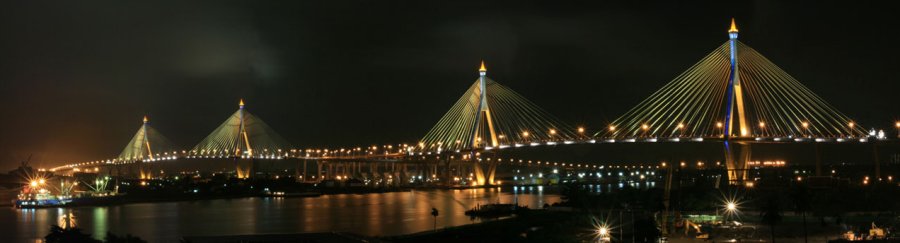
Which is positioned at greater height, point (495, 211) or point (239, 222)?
point (495, 211)

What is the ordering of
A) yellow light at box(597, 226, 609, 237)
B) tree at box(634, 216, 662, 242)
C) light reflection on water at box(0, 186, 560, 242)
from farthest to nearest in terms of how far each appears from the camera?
light reflection on water at box(0, 186, 560, 242) → yellow light at box(597, 226, 609, 237) → tree at box(634, 216, 662, 242)

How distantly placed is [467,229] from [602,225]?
3.60 meters

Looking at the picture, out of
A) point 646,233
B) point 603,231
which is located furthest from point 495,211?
point 646,233

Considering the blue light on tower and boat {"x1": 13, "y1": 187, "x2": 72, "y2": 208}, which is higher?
the blue light on tower

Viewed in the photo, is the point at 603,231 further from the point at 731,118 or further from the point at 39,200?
the point at 39,200

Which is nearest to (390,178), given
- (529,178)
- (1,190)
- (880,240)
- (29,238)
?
(529,178)

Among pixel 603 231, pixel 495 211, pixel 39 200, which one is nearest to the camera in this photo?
pixel 603 231

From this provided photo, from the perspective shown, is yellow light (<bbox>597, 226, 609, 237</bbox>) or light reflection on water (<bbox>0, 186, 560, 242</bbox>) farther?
light reflection on water (<bbox>0, 186, 560, 242</bbox>)

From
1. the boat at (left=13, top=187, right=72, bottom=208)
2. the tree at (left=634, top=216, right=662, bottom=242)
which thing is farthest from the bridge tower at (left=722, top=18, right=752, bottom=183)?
the boat at (left=13, top=187, right=72, bottom=208)

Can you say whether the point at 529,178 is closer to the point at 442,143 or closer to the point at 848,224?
the point at 442,143

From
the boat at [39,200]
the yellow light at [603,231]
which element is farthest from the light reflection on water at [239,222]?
the boat at [39,200]

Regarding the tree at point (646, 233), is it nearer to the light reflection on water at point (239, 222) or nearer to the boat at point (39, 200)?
the light reflection on water at point (239, 222)

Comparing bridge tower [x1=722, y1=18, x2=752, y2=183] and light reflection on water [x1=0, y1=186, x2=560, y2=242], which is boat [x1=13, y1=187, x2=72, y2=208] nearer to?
light reflection on water [x1=0, y1=186, x2=560, y2=242]

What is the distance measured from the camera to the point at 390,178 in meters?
82.2
